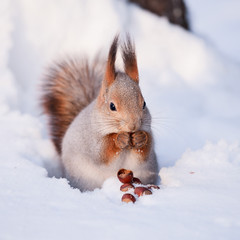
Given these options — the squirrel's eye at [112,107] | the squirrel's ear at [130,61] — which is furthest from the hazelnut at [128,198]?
the squirrel's ear at [130,61]

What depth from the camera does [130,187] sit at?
1826mm

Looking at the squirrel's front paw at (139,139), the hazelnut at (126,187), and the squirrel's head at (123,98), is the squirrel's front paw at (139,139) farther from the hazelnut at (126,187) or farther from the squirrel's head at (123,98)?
the hazelnut at (126,187)

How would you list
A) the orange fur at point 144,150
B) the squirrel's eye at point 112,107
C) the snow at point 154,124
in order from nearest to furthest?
the snow at point 154,124
the squirrel's eye at point 112,107
the orange fur at point 144,150

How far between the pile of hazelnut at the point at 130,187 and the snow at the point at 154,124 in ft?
0.14

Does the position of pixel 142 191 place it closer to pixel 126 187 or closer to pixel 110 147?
pixel 126 187

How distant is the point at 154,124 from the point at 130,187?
973 millimetres

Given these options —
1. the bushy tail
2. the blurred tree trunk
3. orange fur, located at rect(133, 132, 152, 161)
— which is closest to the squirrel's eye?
orange fur, located at rect(133, 132, 152, 161)

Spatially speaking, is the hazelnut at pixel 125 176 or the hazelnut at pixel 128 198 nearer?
the hazelnut at pixel 128 198

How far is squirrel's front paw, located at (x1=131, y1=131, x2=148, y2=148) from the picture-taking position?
1.95 m

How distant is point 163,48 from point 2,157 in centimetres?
184

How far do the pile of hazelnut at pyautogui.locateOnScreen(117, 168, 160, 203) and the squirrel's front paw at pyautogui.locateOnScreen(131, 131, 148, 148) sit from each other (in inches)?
5.0

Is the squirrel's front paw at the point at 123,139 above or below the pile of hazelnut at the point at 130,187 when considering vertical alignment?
above

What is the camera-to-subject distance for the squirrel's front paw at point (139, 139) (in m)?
1.95

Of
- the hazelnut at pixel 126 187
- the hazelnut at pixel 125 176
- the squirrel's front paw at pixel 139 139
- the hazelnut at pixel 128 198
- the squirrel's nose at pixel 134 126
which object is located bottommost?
the hazelnut at pixel 128 198
